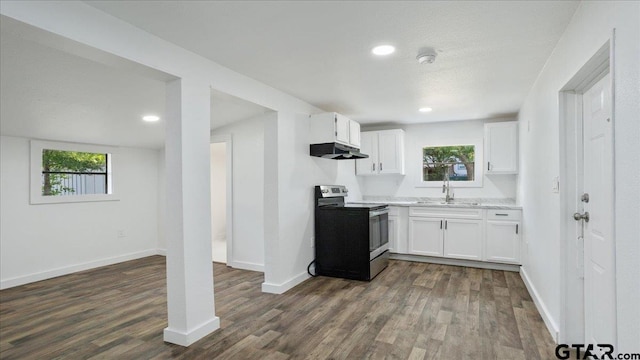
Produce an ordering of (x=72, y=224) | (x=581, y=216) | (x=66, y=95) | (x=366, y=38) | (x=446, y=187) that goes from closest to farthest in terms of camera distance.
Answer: (x=581, y=216)
(x=366, y=38)
(x=66, y=95)
(x=72, y=224)
(x=446, y=187)

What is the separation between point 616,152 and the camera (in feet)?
4.62

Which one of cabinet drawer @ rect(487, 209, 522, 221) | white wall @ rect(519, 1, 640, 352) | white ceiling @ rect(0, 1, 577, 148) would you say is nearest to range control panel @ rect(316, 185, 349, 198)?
white ceiling @ rect(0, 1, 577, 148)

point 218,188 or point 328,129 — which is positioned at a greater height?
point 328,129

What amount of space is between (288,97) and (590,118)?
267 centimetres

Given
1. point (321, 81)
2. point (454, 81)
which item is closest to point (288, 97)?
point (321, 81)

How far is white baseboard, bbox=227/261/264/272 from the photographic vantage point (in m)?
4.44

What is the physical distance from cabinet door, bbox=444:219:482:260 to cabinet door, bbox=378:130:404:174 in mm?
1182

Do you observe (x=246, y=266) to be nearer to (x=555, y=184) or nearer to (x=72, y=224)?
(x=72, y=224)

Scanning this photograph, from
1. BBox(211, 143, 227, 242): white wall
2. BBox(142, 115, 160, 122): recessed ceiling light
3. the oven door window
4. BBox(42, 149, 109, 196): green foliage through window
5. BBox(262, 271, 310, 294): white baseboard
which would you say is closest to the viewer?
BBox(262, 271, 310, 294): white baseboard

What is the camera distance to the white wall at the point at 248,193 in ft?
14.5

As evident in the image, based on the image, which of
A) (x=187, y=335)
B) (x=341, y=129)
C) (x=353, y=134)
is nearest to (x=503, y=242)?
(x=353, y=134)

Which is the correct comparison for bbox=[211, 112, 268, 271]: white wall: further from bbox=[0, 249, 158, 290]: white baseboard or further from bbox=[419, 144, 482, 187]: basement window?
bbox=[419, 144, 482, 187]: basement window

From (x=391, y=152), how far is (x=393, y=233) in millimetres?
1300

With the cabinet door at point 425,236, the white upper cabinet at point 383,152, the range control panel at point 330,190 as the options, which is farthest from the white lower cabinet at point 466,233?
the range control panel at point 330,190
